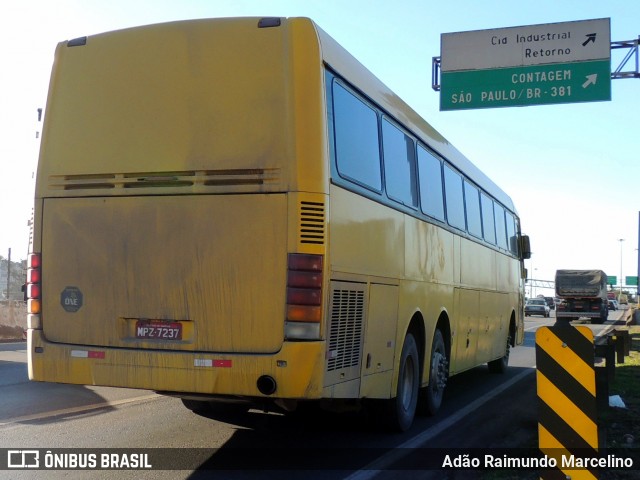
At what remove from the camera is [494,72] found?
1819 cm

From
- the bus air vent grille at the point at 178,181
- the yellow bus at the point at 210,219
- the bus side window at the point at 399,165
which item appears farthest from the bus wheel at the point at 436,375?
the bus air vent grille at the point at 178,181

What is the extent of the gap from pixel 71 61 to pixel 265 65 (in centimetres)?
197

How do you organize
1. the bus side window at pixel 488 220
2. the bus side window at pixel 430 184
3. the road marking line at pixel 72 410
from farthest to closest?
1. the bus side window at pixel 488 220
2. the bus side window at pixel 430 184
3. the road marking line at pixel 72 410

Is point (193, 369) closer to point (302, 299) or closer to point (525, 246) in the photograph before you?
point (302, 299)

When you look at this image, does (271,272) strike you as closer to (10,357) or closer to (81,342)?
(81,342)

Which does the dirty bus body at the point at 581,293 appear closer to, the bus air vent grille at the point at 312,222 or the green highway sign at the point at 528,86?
the green highway sign at the point at 528,86

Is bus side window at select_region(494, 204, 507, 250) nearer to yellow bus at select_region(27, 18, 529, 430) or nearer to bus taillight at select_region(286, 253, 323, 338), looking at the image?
yellow bus at select_region(27, 18, 529, 430)

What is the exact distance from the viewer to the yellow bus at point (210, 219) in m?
6.27

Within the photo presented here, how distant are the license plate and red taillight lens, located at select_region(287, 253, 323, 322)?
99cm

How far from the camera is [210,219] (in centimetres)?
645

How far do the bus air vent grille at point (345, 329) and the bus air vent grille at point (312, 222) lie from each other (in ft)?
1.67

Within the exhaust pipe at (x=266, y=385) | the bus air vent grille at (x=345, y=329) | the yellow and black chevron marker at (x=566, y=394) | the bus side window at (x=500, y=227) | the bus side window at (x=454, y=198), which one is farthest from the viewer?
the bus side window at (x=500, y=227)

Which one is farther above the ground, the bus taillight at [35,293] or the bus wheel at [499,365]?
the bus taillight at [35,293]

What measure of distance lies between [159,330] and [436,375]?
466 centimetres
